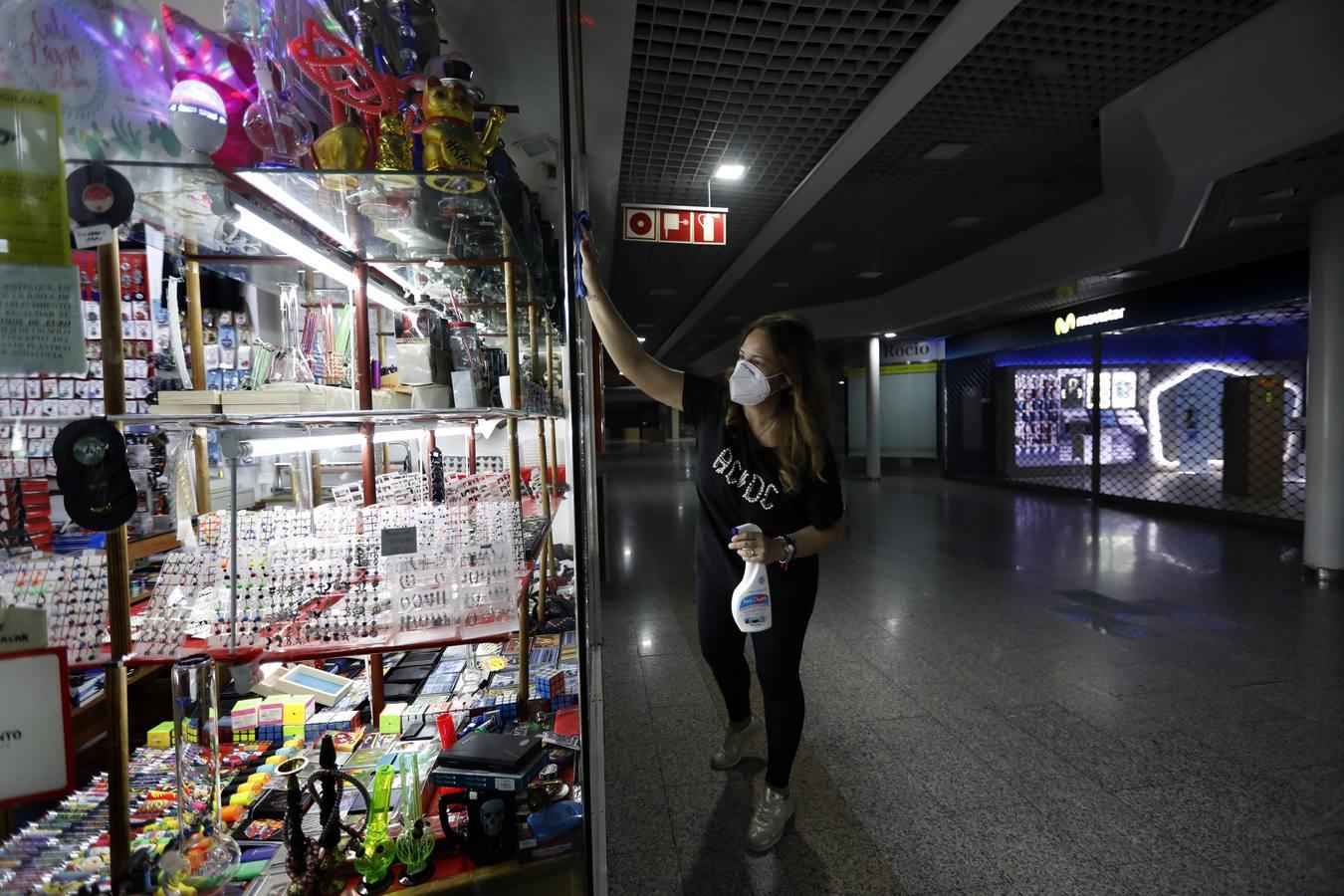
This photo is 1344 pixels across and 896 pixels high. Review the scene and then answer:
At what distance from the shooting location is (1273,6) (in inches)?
140

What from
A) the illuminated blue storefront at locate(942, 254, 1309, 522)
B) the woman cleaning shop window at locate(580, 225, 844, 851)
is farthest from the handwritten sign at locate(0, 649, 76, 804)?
the illuminated blue storefront at locate(942, 254, 1309, 522)

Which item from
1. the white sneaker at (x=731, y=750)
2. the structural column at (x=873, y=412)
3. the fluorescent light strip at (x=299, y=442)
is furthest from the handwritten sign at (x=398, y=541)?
the structural column at (x=873, y=412)

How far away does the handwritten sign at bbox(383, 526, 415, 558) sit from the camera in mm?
1616

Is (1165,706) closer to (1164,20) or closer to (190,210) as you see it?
(1164,20)

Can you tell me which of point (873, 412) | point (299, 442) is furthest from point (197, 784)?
point (873, 412)

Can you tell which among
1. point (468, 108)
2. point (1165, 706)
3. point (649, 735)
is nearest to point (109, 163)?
point (468, 108)

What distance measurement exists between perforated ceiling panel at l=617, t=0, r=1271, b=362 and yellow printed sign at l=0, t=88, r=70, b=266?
4246 mm

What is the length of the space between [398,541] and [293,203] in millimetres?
898

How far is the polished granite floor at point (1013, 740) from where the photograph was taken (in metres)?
1.92

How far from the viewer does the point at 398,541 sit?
1.62 meters

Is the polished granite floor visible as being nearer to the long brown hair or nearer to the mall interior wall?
the long brown hair

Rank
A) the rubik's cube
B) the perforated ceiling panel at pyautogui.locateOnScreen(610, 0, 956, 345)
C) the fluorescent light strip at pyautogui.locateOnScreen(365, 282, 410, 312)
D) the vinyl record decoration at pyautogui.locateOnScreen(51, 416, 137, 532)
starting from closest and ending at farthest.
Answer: the vinyl record decoration at pyautogui.locateOnScreen(51, 416, 137, 532) → the rubik's cube → the fluorescent light strip at pyautogui.locateOnScreen(365, 282, 410, 312) → the perforated ceiling panel at pyautogui.locateOnScreen(610, 0, 956, 345)

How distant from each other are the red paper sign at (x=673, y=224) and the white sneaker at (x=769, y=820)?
139 inches

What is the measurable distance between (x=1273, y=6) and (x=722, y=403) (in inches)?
169
